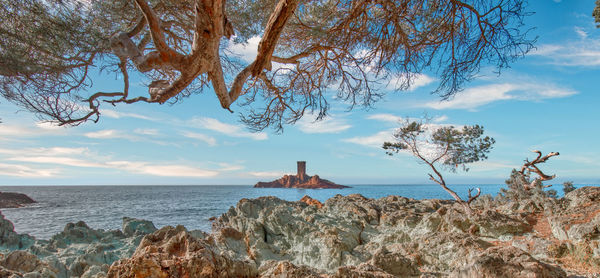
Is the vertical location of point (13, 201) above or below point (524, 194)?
below

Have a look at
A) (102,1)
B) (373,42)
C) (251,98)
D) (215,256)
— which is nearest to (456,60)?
(373,42)

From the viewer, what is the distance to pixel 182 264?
70.8 inches

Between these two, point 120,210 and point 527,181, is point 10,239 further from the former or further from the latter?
point 120,210

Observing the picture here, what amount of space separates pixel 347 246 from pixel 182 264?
12.1 ft

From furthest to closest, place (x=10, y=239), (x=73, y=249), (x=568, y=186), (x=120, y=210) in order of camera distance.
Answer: (x=120, y=210)
(x=568, y=186)
(x=10, y=239)
(x=73, y=249)

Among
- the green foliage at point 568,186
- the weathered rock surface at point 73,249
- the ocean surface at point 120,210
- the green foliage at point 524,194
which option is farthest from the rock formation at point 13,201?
the green foliage at point 568,186

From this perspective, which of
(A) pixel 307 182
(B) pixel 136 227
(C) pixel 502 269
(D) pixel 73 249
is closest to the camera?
(C) pixel 502 269

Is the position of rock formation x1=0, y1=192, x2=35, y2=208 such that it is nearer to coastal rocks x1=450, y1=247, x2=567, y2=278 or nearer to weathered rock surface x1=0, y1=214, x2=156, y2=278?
weathered rock surface x1=0, y1=214, x2=156, y2=278

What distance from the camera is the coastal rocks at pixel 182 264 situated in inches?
67.7

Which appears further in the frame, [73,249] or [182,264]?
[73,249]

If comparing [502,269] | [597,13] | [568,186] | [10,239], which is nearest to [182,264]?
[502,269]

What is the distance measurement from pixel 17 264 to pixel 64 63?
125 inches

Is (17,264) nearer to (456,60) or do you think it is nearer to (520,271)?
(520,271)

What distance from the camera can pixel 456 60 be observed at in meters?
4.13
